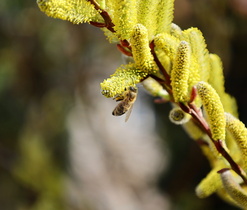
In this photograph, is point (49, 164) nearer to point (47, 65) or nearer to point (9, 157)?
A: point (9, 157)

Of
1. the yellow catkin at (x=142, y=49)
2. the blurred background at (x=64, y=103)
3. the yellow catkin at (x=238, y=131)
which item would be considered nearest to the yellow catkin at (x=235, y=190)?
the yellow catkin at (x=238, y=131)

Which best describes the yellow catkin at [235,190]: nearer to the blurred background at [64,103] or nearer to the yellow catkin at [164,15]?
the yellow catkin at [164,15]

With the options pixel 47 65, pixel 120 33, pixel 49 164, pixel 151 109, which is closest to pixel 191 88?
pixel 120 33

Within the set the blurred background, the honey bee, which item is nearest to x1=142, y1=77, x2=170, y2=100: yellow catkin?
the honey bee

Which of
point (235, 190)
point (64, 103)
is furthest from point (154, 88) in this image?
point (64, 103)

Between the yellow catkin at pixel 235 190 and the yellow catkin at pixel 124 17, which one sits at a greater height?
the yellow catkin at pixel 124 17

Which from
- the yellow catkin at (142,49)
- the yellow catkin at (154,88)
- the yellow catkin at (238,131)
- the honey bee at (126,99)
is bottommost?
the honey bee at (126,99)
